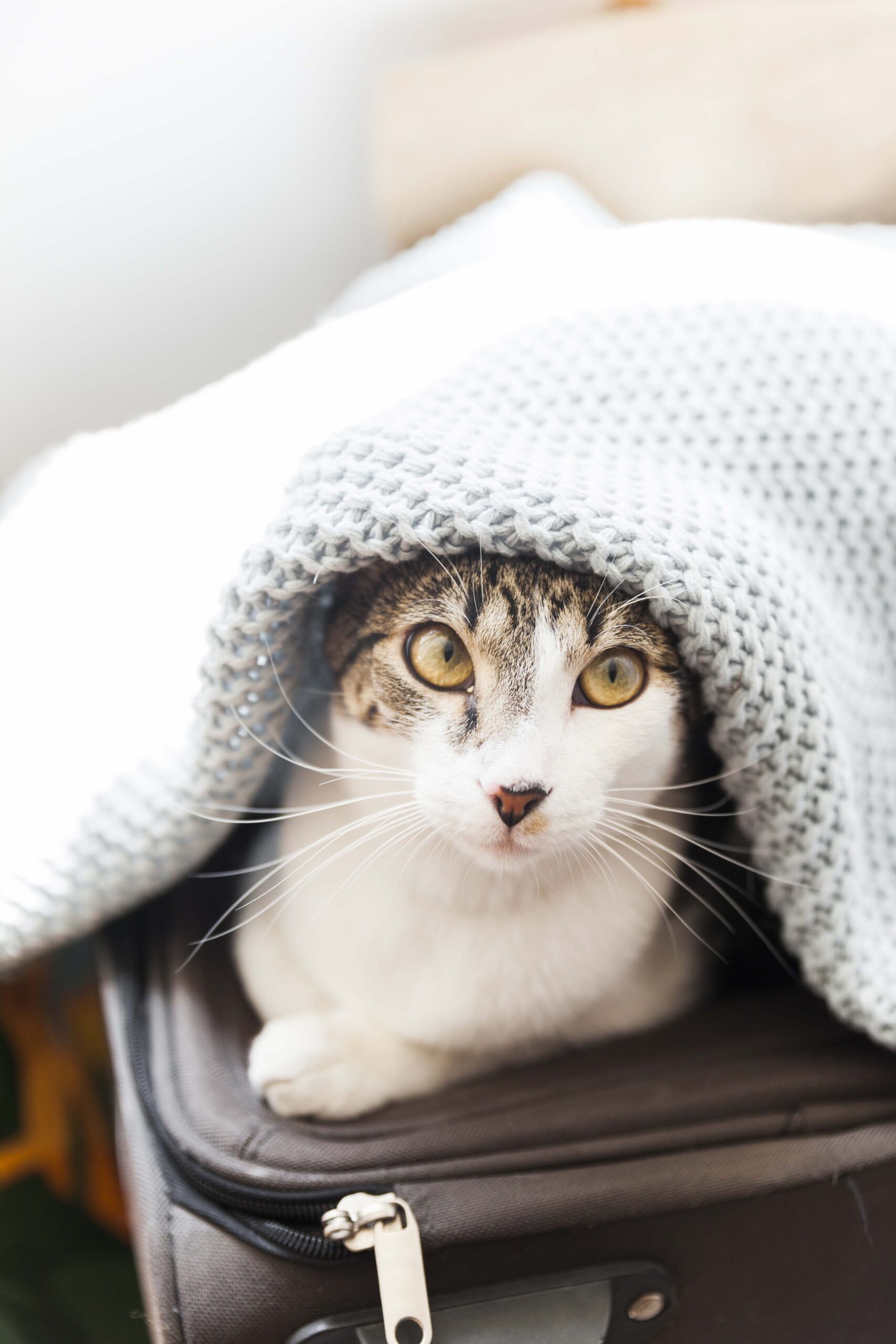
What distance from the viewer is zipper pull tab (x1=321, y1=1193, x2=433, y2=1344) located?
22.4 inches

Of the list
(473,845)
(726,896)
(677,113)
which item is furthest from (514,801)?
(677,113)

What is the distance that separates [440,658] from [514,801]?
12 cm

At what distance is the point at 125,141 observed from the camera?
1115mm

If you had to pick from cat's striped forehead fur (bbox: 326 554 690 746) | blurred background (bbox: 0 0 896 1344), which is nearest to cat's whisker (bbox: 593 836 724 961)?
cat's striped forehead fur (bbox: 326 554 690 746)

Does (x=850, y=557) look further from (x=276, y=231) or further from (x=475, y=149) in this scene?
(x=276, y=231)

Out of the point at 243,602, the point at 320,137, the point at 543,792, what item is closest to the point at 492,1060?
the point at 543,792

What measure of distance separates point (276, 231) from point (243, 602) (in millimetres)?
787

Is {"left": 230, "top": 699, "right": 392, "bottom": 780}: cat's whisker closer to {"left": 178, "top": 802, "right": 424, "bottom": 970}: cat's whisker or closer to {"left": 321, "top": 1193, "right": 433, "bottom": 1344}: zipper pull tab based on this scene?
{"left": 178, "top": 802, "right": 424, "bottom": 970}: cat's whisker

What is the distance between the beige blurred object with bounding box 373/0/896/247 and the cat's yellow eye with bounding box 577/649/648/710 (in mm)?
574

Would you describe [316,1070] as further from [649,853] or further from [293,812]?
[649,853]

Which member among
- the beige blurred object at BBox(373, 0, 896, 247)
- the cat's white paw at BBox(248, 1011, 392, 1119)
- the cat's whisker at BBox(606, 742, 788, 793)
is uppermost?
the beige blurred object at BBox(373, 0, 896, 247)

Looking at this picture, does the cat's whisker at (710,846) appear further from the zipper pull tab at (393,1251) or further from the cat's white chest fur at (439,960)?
the zipper pull tab at (393,1251)

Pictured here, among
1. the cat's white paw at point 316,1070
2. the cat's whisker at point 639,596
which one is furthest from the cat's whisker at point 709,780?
the cat's white paw at point 316,1070

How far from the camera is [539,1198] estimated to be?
2.01 feet
